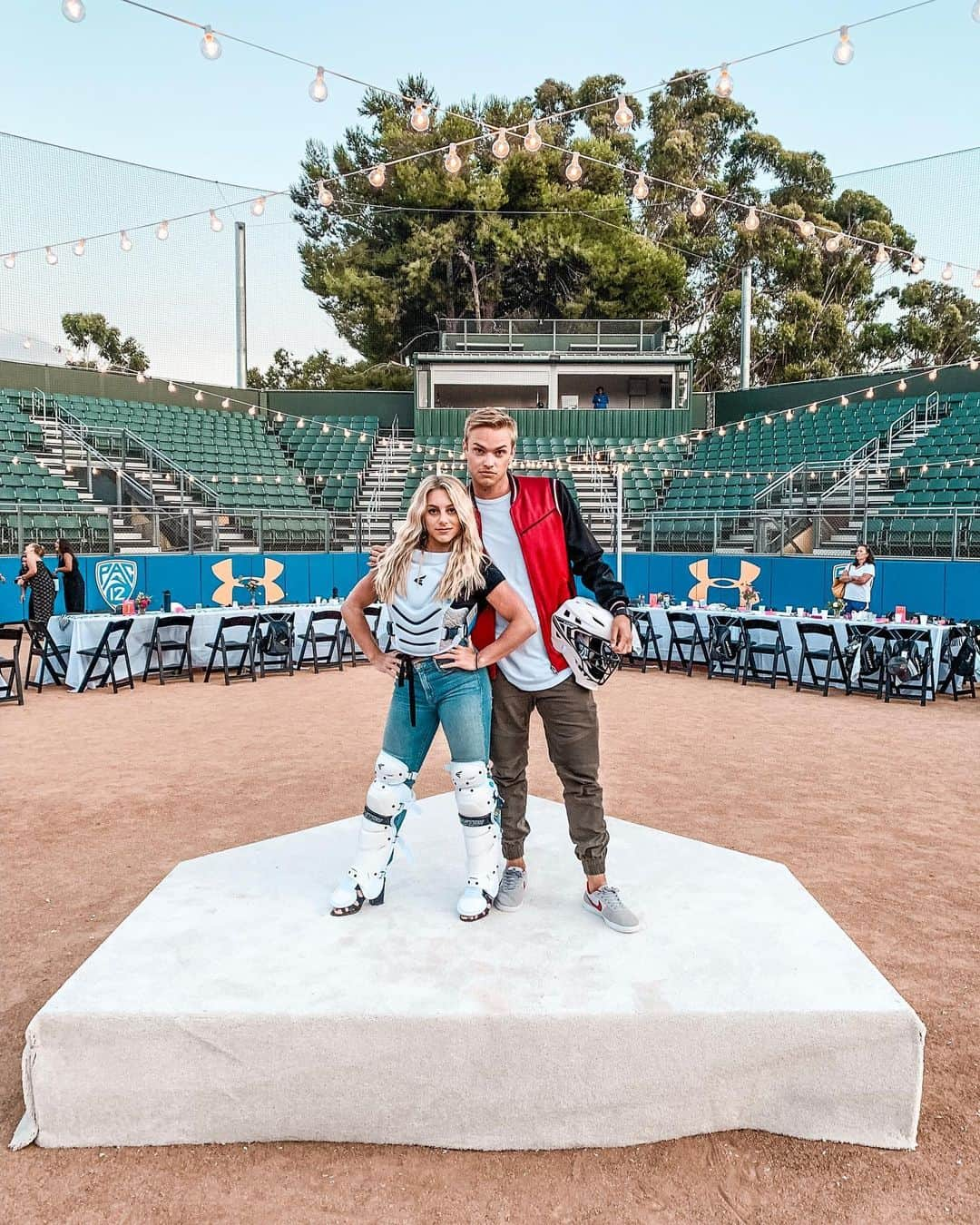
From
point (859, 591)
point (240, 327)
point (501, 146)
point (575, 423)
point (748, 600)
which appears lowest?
point (748, 600)

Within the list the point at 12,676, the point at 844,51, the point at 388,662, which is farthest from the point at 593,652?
the point at 12,676

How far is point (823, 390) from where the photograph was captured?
2323 cm

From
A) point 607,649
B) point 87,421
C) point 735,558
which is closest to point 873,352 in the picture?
point 735,558

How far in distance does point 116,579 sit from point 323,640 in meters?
3.62

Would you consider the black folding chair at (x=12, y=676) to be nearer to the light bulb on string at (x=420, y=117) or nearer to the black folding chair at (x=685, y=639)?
the light bulb on string at (x=420, y=117)

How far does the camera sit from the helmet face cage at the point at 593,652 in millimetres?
2645

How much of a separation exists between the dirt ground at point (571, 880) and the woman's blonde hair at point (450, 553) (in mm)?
1485

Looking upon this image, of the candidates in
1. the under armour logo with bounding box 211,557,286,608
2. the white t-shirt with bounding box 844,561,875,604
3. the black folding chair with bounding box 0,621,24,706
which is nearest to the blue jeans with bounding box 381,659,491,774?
the black folding chair with bounding box 0,621,24,706

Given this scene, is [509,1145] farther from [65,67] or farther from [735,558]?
[65,67]

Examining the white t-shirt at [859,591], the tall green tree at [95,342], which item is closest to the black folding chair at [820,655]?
the white t-shirt at [859,591]

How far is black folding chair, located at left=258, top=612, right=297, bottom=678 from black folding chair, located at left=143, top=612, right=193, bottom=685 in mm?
823

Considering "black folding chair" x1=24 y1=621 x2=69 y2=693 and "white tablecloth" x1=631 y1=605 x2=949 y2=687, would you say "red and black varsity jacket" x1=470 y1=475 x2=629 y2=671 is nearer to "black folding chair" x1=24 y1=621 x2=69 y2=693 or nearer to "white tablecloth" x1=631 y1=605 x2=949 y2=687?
"white tablecloth" x1=631 y1=605 x2=949 y2=687

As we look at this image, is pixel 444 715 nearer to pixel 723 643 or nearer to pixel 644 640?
pixel 723 643

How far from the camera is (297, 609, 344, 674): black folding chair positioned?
11.2m
